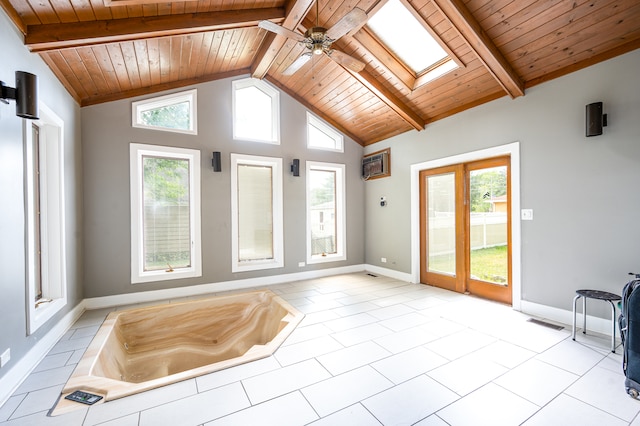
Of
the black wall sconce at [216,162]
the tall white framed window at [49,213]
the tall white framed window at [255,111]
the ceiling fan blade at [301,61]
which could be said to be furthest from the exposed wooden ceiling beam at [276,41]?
the tall white framed window at [49,213]

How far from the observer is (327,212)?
244 inches

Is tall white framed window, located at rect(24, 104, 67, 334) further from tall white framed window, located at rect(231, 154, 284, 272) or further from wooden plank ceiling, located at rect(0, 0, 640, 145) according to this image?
tall white framed window, located at rect(231, 154, 284, 272)

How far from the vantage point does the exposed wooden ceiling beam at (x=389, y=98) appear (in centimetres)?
437

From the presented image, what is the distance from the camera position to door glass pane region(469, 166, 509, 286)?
158 inches

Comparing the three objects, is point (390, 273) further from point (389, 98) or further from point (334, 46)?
point (334, 46)

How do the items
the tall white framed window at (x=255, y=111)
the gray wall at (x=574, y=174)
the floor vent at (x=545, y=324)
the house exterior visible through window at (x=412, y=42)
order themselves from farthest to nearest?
the tall white framed window at (x=255, y=111), the house exterior visible through window at (x=412, y=42), the floor vent at (x=545, y=324), the gray wall at (x=574, y=174)

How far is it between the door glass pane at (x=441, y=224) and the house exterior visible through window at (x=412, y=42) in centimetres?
167

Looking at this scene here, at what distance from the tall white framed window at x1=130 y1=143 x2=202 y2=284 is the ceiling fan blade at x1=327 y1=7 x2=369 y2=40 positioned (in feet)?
9.90

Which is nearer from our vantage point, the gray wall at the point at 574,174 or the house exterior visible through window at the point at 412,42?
the gray wall at the point at 574,174

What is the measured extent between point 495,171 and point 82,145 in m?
5.92

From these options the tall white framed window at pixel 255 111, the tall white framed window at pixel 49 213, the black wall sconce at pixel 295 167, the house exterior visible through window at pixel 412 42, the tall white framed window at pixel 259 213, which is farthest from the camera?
the black wall sconce at pixel 295 167

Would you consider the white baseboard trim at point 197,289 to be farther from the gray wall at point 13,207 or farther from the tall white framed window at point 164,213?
the gray wall at point 13,207

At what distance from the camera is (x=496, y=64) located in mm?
3297

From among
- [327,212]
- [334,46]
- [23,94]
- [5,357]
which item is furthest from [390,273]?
[23,94]
